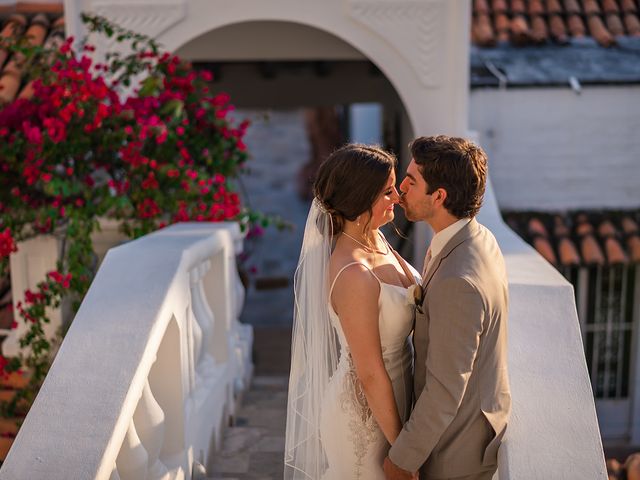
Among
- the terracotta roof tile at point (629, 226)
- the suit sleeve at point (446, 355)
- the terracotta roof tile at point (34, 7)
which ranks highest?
the terracotta roof tile at point (34, 7)

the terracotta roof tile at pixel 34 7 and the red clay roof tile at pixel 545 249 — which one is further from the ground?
the terracotta roof tile at pixel 34 7

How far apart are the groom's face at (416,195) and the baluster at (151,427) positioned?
112 cm

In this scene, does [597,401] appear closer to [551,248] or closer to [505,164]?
[551,248]

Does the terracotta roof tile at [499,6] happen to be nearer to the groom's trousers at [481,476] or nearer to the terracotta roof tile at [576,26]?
the terracotta roof tile at [576,26]

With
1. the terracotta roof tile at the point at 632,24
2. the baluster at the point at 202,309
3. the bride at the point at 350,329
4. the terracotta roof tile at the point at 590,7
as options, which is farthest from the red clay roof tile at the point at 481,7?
the bride at the point at 350,329

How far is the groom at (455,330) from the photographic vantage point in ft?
8.22

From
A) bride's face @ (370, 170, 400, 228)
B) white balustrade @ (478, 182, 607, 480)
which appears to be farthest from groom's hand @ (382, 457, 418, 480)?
bride's face @ (370, 170, 400, 228)

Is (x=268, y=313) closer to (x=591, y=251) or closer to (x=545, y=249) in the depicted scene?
(x=545, y=249)

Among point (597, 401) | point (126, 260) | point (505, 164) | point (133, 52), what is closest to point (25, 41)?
point (133, 52)

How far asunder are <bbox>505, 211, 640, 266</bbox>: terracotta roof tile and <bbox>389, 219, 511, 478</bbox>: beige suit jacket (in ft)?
15.5

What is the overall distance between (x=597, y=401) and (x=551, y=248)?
1.84m

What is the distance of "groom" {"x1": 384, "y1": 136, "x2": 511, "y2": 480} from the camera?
251 cm

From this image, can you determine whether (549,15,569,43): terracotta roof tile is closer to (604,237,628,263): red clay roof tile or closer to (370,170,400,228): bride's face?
(604,237,628,263): red clay roof tile

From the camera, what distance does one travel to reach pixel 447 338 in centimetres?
250
